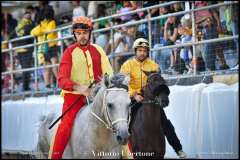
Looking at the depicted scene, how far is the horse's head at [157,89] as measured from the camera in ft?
31.3

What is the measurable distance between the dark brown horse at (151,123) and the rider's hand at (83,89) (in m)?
1.86

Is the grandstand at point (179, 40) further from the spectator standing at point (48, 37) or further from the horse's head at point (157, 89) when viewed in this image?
the horse's head at point (157, 89)

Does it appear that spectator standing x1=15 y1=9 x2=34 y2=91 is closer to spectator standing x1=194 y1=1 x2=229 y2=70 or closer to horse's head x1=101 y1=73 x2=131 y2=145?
spectator standing x1=194 y1=1 x2=229 y2=70

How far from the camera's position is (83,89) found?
7.91 m

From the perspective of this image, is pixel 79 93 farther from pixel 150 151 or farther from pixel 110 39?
pixel 110 39

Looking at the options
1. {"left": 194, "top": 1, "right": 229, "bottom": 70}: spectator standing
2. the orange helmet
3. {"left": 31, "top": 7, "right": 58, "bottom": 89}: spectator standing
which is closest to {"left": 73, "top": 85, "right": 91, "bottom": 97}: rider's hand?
the orange helmet

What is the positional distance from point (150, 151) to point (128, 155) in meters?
2.09

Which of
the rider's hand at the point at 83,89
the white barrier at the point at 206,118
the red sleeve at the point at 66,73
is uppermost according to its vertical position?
the red sleeve at the point at 66,73

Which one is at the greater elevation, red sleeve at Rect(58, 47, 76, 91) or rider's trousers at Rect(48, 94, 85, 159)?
red sleeve at Rect(58, 47, 76, 91)

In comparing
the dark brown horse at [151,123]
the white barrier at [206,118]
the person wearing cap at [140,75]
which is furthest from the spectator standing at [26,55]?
the dark brown horse at [151,123]

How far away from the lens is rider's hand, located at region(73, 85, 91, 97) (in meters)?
7.88

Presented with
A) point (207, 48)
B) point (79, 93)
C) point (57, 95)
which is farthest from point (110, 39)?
point (79, 93)

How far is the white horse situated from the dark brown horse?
188 centimetres

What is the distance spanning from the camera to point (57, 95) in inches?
578
